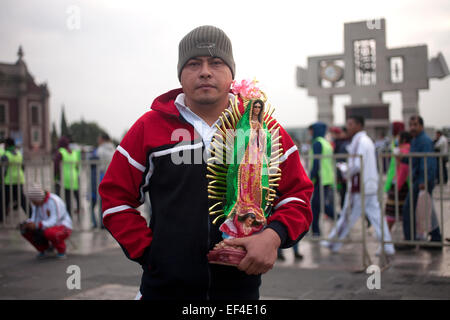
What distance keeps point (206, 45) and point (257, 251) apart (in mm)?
906

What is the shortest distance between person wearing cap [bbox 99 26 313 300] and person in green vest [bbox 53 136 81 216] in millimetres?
6878

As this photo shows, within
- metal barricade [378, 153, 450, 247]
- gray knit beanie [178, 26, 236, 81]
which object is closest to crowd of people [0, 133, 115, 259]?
metal barricade [378, 153, 450, 247]

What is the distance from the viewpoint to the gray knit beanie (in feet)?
7.11

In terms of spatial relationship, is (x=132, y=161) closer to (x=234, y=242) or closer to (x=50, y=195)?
(x=234, y=242)

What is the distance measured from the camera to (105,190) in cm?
215

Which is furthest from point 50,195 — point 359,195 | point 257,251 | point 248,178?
point 257,251

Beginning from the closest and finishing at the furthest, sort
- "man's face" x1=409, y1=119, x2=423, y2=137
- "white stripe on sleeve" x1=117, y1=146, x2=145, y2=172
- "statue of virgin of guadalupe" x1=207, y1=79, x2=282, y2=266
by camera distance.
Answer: "statue of virgin of guadalupe" x1=207, y1=79, x2=282, y2=266, "white stripe on sleeve" x1=117, y1=146, x2=145, y2=172, "man's face" x1=409, y1=119, x2=423, y2=137

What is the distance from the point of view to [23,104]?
71.8 meters

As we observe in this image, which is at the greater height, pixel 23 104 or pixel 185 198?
pixel 23 104

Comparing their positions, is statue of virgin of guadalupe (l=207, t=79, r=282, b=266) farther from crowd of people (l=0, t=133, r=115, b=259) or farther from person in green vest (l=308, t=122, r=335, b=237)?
crowd of people (l=0, t=133, r=115, b=259)

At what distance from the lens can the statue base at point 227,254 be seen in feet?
6.36

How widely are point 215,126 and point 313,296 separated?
335cm

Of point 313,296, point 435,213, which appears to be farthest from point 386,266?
point 313,296

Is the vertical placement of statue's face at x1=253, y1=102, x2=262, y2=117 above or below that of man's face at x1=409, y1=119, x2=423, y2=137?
below
